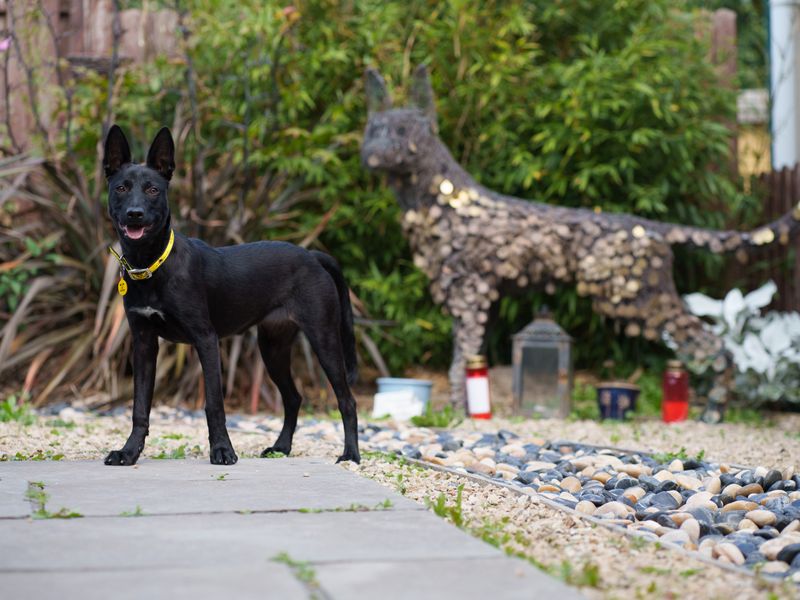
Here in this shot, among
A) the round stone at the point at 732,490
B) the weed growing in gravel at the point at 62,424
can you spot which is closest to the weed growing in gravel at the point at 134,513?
the round stone at the point at 732,490

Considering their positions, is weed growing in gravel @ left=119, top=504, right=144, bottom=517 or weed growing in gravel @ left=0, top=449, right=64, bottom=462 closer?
weed growing in gravel @ left=119, top=504, right=144, bottom=517

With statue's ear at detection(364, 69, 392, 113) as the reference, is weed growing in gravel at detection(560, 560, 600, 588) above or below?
below

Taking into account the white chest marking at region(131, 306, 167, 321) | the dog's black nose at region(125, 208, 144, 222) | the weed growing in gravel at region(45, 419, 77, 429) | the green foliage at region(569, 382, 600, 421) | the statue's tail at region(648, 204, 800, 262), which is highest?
the statue's tail at region(648, 204, 800, 262)

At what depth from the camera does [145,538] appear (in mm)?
2117

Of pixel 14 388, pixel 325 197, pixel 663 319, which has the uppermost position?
pixel 325 197

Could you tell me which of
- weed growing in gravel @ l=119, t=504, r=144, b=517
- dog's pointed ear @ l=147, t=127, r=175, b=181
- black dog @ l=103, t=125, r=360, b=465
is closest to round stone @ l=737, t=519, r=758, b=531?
black dog @ l=103, t=125, r=360, b=465

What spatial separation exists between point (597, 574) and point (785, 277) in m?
5.18

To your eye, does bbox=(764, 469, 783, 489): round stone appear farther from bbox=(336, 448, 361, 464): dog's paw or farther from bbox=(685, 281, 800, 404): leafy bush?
bbox=(685, 281, 800, 404): leafy bush

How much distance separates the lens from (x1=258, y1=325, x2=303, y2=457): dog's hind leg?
3734mm

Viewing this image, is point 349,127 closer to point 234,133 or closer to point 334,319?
point 234,133

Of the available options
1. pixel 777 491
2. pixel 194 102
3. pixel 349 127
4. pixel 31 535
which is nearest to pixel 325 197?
pixel 349 127

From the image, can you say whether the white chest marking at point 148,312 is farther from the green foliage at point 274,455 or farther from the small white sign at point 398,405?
the small white sign at point 398,405

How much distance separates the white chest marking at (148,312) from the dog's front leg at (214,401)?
148 mm

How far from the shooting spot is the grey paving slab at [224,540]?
1.94 metres
